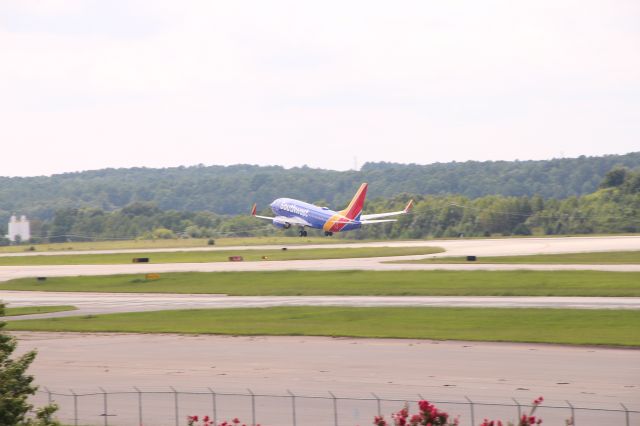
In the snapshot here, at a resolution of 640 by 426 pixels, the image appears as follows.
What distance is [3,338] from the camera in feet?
98.0

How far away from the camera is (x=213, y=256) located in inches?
5030

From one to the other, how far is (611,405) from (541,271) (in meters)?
52.2

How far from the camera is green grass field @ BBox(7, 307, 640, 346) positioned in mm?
52875

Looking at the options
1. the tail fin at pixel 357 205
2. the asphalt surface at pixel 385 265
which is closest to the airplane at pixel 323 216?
the tail fin at pixel 357 205

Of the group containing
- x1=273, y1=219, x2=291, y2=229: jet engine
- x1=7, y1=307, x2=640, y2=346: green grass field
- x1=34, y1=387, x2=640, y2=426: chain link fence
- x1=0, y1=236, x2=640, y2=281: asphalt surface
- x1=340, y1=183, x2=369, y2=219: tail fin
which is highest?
x1=340, y1=183, x2=369, y2=219: tail fin

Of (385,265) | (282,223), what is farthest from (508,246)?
(282,223)

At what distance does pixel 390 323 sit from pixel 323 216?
76588mm

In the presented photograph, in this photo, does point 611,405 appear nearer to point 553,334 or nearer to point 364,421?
point 364,421

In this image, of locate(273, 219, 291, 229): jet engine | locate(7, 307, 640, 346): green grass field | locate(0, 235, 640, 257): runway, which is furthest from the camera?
locate(273, 219, 291, 229): jet engine

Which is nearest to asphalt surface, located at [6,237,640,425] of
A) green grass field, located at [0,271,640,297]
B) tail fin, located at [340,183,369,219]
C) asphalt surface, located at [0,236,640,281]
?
green grass field, located at [0,271,640,297]

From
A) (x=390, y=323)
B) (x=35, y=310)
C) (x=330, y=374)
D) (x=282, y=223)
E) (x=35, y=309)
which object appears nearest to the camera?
(x=330, y=374)

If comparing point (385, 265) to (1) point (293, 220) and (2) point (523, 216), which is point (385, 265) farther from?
(2) point (523, 216)

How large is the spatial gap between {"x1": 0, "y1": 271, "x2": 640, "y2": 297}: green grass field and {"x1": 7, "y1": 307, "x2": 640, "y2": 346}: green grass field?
444 inches

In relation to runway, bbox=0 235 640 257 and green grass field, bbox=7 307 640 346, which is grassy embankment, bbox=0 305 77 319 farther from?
runway, bbox=0 235 640 257
